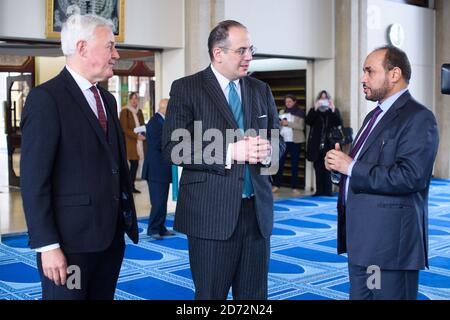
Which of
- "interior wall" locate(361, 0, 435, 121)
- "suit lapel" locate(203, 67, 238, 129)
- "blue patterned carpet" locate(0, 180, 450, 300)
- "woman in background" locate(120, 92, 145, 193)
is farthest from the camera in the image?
"interior wall" locate(361, 0, 435, 121)

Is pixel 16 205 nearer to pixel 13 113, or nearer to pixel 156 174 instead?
pixel 13 113

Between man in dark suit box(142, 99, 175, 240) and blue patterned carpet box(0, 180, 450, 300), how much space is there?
23cm

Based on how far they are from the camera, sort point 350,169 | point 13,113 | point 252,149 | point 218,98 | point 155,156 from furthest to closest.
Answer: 1. point 13,113
2. point 155,156
3. point 218,98
4. point 350,169
5. point 252,149

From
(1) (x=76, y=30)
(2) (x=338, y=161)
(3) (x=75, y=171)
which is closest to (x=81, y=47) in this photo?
(1) (x=76, y=30)

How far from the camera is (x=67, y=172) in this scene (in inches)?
100

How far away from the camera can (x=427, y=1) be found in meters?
13.1

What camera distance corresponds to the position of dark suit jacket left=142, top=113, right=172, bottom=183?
7023 mm

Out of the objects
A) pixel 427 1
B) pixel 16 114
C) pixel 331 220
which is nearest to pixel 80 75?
pixel 331 220

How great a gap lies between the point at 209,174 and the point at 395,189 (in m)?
0.83

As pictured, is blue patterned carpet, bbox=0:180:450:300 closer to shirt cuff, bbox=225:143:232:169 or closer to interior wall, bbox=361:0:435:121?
shirt cuff, bbox=225:143:232:169

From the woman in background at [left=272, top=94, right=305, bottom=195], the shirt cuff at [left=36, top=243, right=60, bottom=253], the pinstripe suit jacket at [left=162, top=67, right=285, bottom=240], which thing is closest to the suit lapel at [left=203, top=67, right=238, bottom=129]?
the pinstripe suit jacket at [left=162, top=67, right=285, bottom=240]

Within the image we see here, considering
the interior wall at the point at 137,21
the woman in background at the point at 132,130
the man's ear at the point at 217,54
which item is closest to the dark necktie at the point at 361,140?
the man's ear at the point at 217,54

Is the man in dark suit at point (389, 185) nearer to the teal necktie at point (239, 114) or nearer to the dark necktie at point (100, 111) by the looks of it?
the teal necktie at point (239, 114)

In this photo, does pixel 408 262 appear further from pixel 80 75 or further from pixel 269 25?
pixel 269 25
